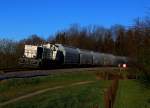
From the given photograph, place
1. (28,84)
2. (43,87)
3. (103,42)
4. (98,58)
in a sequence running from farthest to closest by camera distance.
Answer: (103,42) < (98,58) < (28,84) < (43,87)

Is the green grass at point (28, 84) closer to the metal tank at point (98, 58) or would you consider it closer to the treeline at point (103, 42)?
the treeline at point (103, 42)

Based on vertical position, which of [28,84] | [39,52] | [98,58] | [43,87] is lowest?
[43,87]

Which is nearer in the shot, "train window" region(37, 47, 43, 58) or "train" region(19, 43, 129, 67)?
"train" region(19, 43, 129, 67)

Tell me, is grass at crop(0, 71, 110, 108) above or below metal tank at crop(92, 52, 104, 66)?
below

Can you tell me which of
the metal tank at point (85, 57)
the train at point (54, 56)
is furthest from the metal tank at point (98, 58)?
the metal tank at point (85, 57)

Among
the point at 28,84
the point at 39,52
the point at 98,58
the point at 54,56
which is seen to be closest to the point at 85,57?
the point at 98,58

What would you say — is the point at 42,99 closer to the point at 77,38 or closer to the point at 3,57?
the point at 3,57

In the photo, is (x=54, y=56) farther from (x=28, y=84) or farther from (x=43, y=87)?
(x=43, y=87)

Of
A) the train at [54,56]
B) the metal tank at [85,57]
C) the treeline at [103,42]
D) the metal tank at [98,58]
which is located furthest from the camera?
the metal tank at [98,58]

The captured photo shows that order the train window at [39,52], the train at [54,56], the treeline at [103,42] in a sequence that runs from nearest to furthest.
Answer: the treeline at [103,42] < the train at [54,56] < the train window at [39,52]

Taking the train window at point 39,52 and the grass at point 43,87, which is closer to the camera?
the grass at point 43,87

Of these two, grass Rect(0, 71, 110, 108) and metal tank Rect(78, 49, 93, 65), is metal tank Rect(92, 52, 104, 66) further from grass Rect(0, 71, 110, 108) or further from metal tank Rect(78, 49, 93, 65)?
grass Rect(0, 71, 110, 108)

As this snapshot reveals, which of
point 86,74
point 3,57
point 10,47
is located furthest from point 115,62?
point 86,74

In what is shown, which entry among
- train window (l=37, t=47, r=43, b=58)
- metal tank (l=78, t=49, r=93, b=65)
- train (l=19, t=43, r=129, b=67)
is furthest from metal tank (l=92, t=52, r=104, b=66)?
train window (l=37, t=47, r=43, b=58)
